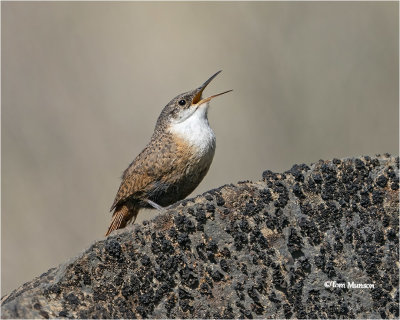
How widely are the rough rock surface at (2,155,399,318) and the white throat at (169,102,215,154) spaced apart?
1.43 m

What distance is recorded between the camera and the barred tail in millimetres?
4934

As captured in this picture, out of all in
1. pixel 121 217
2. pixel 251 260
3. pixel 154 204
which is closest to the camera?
pixel 251 260

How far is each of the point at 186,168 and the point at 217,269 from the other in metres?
1.60

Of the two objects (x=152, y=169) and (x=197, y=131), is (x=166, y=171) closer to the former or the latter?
(x=152, y=169)

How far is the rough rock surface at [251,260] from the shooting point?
322cm

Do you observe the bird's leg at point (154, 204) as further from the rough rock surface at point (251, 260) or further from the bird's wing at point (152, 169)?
the rough rock surface at point (251, 260)

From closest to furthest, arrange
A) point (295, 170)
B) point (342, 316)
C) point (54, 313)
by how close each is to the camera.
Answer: point (54, 313) → point (342, 316) → point (295, 170)

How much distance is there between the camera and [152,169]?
4.79 m

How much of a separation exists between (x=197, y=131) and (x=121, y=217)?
80cm

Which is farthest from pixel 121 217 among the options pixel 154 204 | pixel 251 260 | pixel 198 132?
pixel 251 260

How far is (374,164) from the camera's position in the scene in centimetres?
354

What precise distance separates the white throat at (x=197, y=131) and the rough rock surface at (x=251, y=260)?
1.43 m

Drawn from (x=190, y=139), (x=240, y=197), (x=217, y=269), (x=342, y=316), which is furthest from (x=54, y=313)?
(x=190, y=139)

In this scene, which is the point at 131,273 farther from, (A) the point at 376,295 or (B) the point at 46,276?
(A) the point at 376,295
